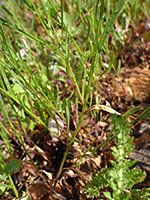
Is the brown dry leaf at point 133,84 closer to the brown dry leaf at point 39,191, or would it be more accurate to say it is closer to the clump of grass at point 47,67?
the clump of grass at point 47,67

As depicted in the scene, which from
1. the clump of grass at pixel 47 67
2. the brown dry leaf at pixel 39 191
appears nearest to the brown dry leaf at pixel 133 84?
the clump of grass at pixel 47 67


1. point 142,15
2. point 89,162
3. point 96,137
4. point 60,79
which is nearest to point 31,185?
point 89,162

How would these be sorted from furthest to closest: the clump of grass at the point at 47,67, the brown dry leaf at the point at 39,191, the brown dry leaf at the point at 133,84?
the brown dry leaf at the point at 133,84 → the brown dry leaf at the point at 39,191 → the clump of grass at the point at 47,67

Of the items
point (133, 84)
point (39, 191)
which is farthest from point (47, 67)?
point (39, 191)

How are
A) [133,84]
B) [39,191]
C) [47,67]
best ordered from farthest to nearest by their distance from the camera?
[47,67]
[133,84]
[39,191]

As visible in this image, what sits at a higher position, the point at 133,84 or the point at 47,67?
the point at 47,67

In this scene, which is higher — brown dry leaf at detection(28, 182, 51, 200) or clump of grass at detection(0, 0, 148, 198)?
clump of grass at detection(0, 0, 148, 198)

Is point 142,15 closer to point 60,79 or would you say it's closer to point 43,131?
point 60,79

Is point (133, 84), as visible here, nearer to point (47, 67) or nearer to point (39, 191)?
point (47, 67)

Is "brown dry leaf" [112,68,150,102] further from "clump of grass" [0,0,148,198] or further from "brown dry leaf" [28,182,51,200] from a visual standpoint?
"brown dry leaf" [28,182,51,200]

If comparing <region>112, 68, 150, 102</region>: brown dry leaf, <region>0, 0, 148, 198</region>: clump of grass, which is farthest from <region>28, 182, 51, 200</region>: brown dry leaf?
<region>112, 68, 150, 102</region>: brown dry leaf

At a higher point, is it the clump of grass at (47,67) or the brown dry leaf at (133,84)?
the clump of grass at (47,67)
